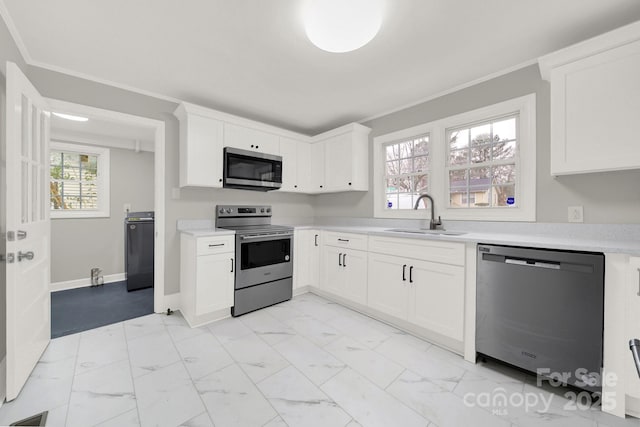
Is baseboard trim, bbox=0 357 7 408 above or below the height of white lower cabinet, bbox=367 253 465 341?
below

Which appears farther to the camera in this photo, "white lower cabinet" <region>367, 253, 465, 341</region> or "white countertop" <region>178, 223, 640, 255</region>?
"white lower cabinet" <region>367, 253, 465, 341</region>

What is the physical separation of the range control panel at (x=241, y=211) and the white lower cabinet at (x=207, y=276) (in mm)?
567

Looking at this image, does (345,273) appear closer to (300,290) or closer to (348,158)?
(300,290)

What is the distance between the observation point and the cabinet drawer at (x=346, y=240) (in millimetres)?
2746

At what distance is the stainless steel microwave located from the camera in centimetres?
296

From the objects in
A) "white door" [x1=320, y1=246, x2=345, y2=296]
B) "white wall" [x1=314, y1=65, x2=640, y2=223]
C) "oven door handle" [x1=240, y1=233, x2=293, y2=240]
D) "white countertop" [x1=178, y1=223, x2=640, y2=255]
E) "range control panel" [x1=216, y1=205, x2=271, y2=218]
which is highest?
"white wall" [x1=314, y1=65, x2=640, y2=223]

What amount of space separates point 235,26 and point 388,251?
2172 mm

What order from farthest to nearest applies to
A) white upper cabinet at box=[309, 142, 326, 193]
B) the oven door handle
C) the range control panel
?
white upper cabinet at box=[309, 142, 326, 193]
the range control panel
the oven door handle

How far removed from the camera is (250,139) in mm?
3164

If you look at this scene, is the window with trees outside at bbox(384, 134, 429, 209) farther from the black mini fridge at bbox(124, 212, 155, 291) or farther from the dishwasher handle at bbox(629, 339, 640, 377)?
the black mini fridge at bbox(124, 212, 155, 291)

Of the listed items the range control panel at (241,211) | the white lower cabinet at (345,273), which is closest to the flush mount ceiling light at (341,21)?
the white lower cabinet at (345,273)

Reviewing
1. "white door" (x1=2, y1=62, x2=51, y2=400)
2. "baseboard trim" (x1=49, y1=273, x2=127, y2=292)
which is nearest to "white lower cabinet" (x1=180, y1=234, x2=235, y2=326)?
"white door" (x1=2, y1=62, x2=51, y2=400)

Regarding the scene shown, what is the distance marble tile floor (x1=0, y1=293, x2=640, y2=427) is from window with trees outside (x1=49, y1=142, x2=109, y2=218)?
7.99 ft

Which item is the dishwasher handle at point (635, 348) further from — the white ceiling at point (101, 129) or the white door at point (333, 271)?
the white ceiling at point (101, 129)
